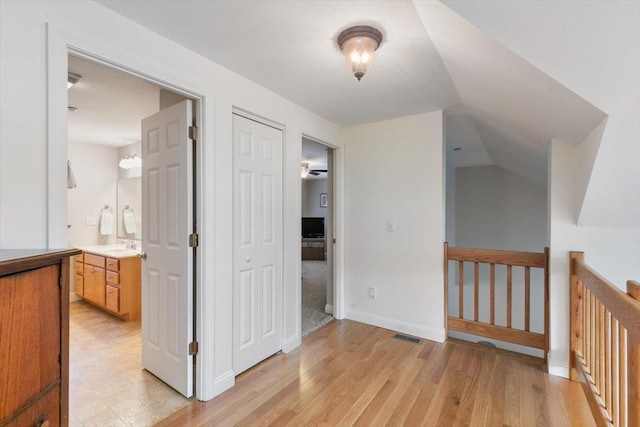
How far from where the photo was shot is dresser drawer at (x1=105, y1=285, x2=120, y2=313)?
336cm

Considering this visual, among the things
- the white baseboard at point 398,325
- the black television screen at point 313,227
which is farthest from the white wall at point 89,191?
the black television screen at point 313,227

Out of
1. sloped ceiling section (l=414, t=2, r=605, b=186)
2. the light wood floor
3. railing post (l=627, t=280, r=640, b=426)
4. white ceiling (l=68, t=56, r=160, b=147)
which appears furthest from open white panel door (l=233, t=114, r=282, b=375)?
railing post (l=627, t=280, r=640, b=426)

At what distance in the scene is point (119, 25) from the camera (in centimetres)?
153

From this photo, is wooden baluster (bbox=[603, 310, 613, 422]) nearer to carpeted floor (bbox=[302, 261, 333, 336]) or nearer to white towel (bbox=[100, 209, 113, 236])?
carpeted floor (bbox=[302, 261, 333, 336])

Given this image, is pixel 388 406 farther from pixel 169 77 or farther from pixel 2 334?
pixel 169 77

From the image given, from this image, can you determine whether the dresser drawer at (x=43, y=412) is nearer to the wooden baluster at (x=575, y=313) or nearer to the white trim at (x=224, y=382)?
the white trim at (x=224, y=382)

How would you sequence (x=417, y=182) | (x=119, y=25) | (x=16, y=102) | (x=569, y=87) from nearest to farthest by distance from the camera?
1. (x=16, y=102)
2. (x=569, y=87)
3. (x=119, y=25)
4. (x=417, y=182)

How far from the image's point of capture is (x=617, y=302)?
1.26 meters

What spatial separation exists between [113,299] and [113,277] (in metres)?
0.26

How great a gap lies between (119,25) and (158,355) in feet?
7.14

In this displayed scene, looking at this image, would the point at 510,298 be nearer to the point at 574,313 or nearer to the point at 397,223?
the point at 574,313

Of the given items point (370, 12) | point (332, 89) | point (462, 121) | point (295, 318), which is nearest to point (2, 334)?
point (370, 12)

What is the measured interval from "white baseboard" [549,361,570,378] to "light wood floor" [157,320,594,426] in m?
0.08

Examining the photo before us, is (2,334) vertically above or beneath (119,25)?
beneath
